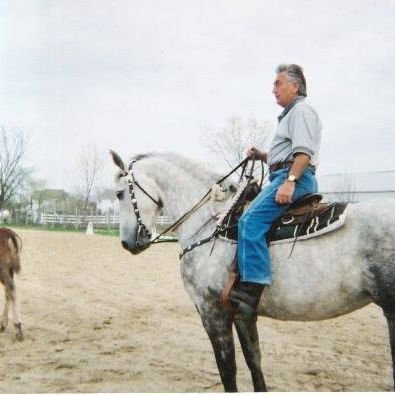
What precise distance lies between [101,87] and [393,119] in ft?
11.1

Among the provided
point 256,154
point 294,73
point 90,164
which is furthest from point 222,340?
point 90,164

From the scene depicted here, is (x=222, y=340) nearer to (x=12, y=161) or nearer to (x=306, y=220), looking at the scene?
(x=306, y=220)

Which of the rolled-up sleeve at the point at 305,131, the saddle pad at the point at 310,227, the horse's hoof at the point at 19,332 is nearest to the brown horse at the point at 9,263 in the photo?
the horse's hoof at the point at 19,332

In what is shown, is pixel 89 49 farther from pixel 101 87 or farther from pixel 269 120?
pixel 269 120

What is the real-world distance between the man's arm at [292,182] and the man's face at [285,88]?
0.54m

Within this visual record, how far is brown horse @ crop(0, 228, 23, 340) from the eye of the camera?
5797 mm

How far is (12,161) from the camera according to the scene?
5.28 m

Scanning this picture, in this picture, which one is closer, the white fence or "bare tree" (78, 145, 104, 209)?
"bare tree" (78, 145, 104, 209)

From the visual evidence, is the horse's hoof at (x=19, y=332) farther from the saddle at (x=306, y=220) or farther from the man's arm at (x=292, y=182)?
the man's arm at (x=292, y=182)

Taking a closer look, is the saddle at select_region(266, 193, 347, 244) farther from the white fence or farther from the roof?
the white fence

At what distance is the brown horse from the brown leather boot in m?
3.58

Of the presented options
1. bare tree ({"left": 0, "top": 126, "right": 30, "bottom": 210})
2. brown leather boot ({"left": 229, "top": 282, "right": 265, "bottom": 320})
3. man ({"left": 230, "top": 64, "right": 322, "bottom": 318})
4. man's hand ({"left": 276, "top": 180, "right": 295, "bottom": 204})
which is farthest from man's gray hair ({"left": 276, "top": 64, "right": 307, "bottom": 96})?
bare tree ({"left": 0, "top": 126, "right": 30, "bottom": 210})

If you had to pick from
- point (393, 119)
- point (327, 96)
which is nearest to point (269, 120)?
point (327, 96)

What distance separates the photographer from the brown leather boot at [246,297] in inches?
126
